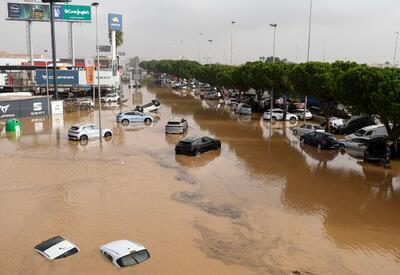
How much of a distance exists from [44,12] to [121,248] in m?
85.5

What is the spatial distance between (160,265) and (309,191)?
10818 millimetres

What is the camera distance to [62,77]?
66125 millimetres

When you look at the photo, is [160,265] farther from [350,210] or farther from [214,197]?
[350,210]

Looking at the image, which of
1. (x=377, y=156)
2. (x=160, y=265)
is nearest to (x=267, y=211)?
(x=160, y=265)

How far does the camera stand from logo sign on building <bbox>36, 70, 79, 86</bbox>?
214 ft


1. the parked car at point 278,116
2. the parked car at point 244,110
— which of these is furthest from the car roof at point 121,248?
the parked car at point 244,110

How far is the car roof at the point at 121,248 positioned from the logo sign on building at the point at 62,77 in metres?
57.6

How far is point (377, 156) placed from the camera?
26.8 m

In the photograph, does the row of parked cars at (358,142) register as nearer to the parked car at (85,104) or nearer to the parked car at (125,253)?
the parked car at (125,253)

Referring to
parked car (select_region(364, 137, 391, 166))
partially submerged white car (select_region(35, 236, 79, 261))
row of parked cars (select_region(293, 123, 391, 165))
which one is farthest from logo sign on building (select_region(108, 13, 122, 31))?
partially submerged white car (select_region(35, 236, 79, 261))

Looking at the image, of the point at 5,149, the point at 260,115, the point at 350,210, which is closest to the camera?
the point at 350,210

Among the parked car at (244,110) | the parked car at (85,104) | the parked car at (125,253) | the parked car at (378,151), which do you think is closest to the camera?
the parked car at (125,253)

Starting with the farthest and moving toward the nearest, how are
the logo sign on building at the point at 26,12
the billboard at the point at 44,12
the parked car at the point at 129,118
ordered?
the logo sign on building at the point at 26,12, the billboard at the point at 44,12, the parked car at the point at 129,118

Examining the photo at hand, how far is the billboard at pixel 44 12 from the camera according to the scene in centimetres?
8019
